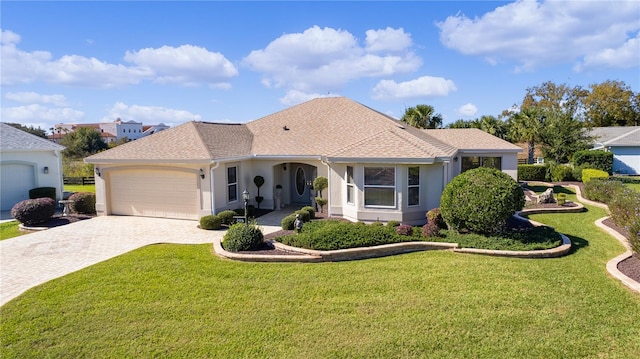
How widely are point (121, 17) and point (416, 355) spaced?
1743cm

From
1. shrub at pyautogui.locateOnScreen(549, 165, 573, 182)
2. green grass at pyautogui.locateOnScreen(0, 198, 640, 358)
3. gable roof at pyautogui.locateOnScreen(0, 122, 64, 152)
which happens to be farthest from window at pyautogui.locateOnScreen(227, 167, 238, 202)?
shrub at pyautogui.locateOnScreen(549, 165, 573, 182)

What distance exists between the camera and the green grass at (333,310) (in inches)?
252

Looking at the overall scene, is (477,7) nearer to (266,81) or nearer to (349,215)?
(349,215)

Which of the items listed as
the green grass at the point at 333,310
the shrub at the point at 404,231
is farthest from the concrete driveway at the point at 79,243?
the shrub at the point at 404,231

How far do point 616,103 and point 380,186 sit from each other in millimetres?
61475

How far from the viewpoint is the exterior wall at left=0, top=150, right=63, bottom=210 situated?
20706mm

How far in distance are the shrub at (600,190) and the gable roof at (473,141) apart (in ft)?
12.9

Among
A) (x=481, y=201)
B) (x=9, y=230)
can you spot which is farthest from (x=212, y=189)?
(x=481, y=201)

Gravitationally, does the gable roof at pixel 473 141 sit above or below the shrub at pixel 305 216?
above

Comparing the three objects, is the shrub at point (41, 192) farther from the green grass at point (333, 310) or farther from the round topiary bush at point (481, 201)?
the round topiary bush at point (481, 201)

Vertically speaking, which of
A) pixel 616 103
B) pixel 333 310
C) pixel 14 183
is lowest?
pixel 333 310

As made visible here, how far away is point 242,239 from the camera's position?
Answer: 37.9 ft

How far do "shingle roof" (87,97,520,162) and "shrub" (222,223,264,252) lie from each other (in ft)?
15.3

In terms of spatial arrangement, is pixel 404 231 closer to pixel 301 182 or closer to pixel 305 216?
pixel 305 216
